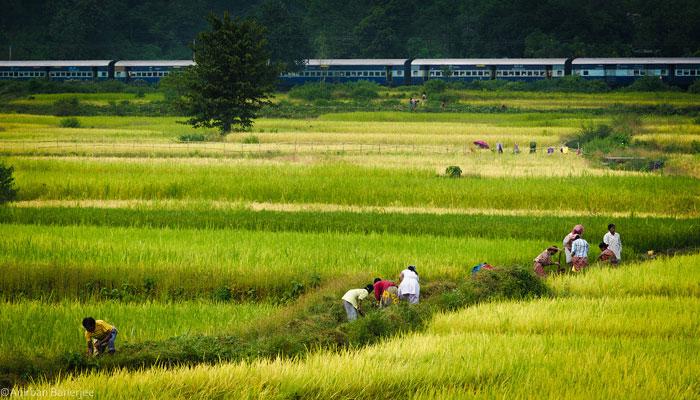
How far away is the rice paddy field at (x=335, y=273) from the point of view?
13109mm

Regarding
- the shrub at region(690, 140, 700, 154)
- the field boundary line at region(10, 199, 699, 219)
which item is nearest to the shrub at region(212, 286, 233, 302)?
the field boundary line at region(10, 199, 699, 219)

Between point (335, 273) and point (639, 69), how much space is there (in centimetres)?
6951

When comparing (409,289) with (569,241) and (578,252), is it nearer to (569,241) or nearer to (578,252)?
(578,252)

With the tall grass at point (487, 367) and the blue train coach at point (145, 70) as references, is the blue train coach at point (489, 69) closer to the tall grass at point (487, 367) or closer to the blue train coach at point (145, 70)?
the blue train coach at point (145, 70)

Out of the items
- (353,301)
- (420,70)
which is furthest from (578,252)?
(420,70)

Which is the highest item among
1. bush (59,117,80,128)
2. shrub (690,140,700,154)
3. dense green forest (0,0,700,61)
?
dense green forest (0,0,700,61)

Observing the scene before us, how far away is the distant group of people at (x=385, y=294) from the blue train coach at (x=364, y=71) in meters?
75.9

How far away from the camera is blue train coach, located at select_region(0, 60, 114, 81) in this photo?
96938 millimetres

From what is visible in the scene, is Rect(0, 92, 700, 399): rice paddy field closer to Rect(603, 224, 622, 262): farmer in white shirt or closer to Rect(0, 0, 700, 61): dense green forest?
Rect(603, 224, 622, 262): farmer in white shirt

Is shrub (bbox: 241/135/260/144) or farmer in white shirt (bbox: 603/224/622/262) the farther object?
shrub (bbox: 241/135/260/144)

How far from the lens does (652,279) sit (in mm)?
20562

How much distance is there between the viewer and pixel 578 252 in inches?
880

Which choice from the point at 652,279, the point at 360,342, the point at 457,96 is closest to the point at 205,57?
the point at 457,96

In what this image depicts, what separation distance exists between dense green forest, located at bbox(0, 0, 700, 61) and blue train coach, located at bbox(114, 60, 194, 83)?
9.13 m
